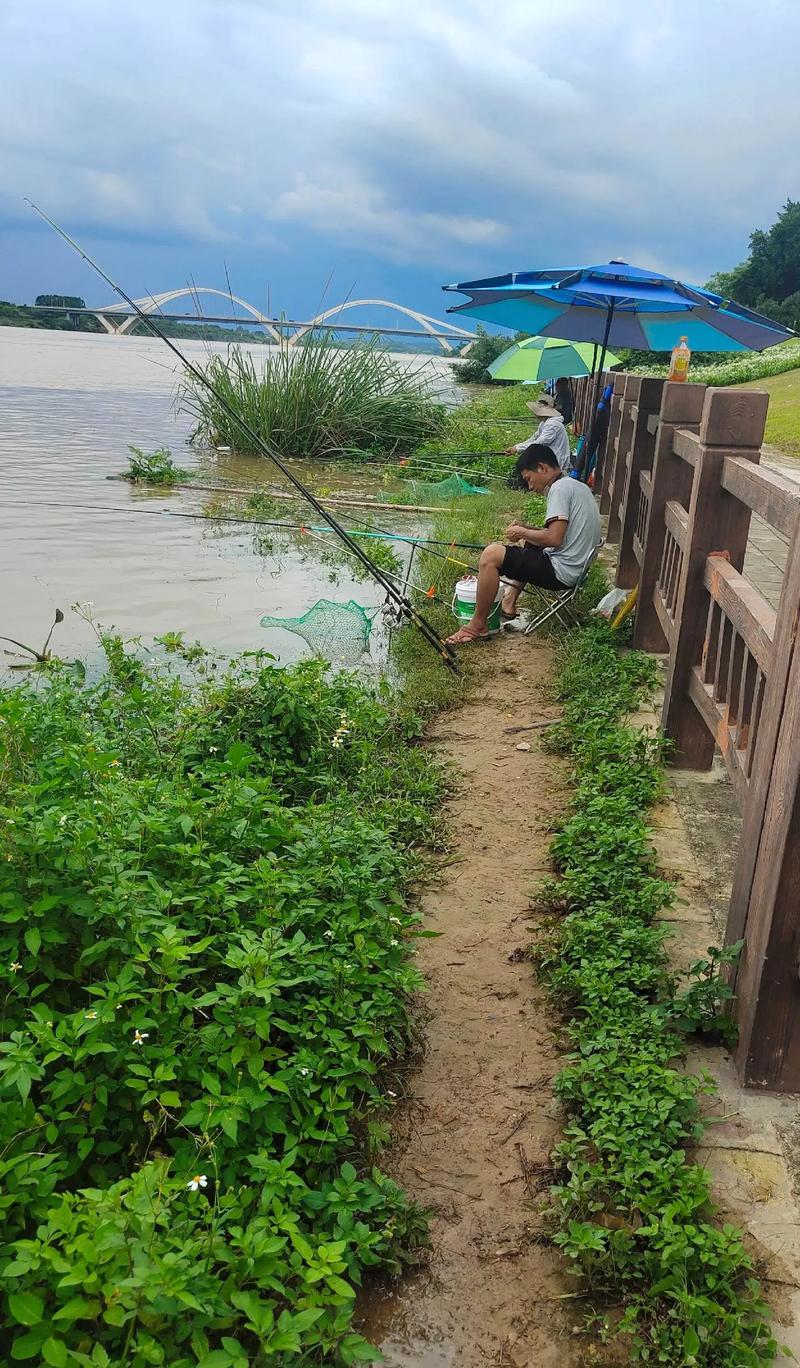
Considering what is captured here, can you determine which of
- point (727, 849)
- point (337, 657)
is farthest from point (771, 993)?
point (337, 657)

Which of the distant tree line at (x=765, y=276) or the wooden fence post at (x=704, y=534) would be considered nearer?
the wooden fence post at (x=704, y=534)

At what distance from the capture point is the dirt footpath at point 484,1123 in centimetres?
204

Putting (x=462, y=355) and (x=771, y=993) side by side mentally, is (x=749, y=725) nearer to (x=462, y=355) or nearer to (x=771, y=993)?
(x=771, y=993)

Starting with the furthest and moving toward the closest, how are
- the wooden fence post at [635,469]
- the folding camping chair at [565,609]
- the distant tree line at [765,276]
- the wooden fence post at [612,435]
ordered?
the distant tree line at [765,276]
the wooden fence post at [612,435]
the folding camping chair at [565,609]
the wooden fence post at [635,469]

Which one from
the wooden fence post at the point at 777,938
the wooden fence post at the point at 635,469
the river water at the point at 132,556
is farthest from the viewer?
the river water at the point at 132,556

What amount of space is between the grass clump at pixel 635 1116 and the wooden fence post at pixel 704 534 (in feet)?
1.51

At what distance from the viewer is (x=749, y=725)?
3150 millimetres

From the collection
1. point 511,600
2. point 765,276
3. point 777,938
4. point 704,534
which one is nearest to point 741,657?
point 704,534

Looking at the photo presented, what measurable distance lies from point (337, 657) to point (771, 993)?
4.43 m

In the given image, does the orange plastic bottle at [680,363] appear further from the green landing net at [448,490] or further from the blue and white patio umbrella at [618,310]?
the green landing net at [448,490]

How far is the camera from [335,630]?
665 centimetres

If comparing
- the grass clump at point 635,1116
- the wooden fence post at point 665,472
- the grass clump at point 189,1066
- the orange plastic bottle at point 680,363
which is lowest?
the grass clump at point 635,1116

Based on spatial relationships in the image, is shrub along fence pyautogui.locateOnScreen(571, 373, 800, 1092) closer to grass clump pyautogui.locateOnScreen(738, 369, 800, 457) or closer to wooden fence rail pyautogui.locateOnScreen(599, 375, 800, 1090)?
wooden fence rail pyautogui.locateOnScreen(599, 375, 800, 1090)

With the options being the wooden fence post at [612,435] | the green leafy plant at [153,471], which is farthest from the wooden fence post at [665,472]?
the green leafy plant at [153,471]
